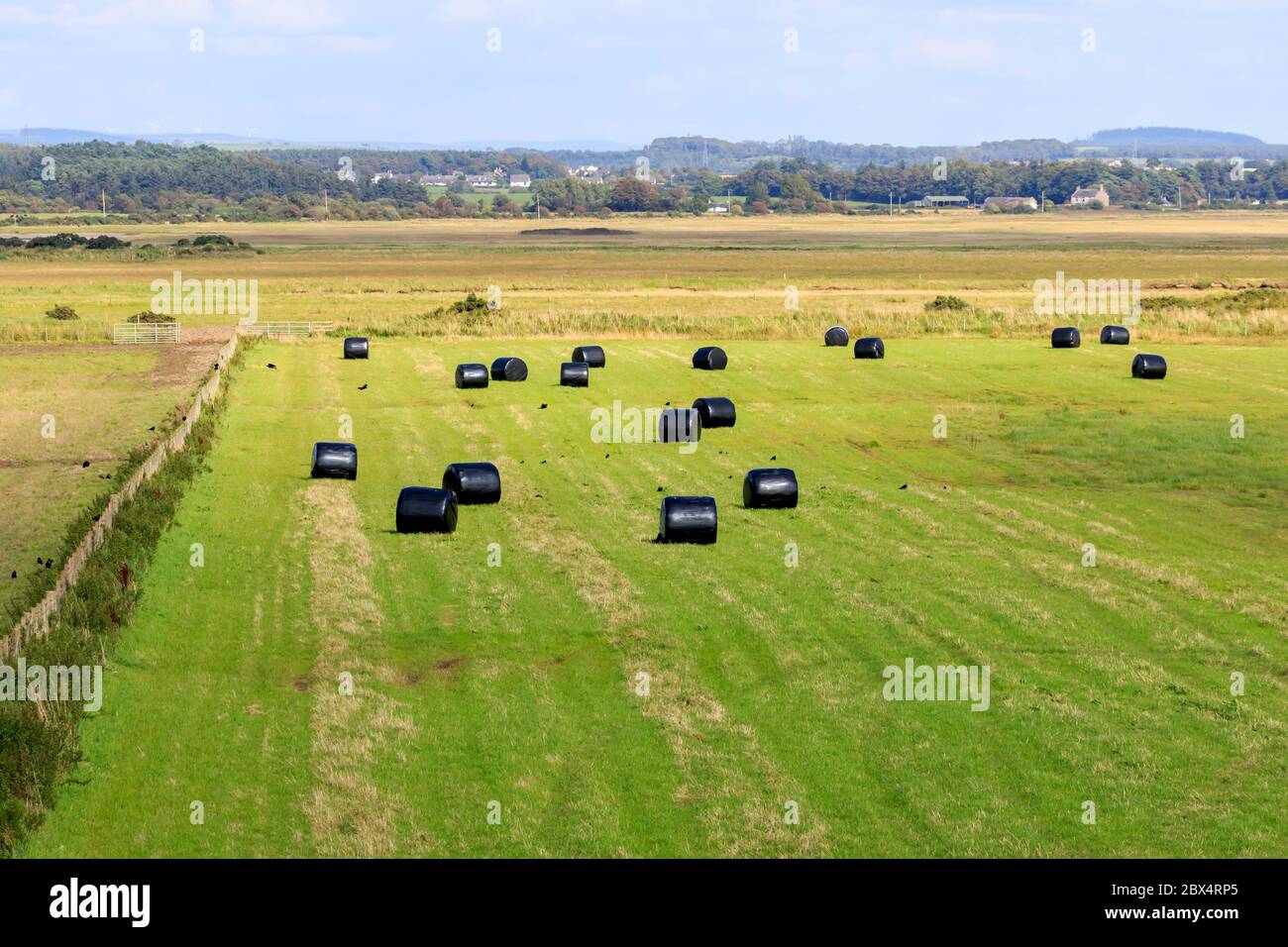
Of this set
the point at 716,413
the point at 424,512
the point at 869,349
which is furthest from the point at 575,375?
the point at 424,512

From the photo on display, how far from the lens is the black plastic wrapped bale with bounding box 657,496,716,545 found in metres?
25.1

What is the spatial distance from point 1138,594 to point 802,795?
9.44 meters

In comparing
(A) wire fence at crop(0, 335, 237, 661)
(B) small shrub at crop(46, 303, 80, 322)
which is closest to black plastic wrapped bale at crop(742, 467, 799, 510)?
(A) wire fence at crop(0, 335, 237, 661)

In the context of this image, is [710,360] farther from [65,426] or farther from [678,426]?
[65,426]

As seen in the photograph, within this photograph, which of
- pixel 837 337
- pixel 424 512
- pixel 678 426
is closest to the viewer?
pixel 424 512

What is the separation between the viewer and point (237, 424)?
3972 centimetres

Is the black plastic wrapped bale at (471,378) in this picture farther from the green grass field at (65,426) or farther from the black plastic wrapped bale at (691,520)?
the black plastic wrapped bale at (691,520)

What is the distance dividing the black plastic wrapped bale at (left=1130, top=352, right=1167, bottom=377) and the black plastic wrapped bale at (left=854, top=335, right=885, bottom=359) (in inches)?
357

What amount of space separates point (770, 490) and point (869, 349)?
90.7 ft

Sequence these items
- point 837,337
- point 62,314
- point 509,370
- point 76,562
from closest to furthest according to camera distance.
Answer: point 76,562 < point 509,370 < point 837,337 < point 62,314

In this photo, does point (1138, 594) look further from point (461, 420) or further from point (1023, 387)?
point (1023, 387)

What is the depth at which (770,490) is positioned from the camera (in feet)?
92.6

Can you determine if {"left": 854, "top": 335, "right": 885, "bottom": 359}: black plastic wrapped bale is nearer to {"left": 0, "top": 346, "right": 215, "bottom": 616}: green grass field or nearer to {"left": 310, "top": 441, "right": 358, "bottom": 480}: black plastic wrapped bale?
{"left": 0, "top": 346, "right": 215, "bottom": 616}: green grass field
